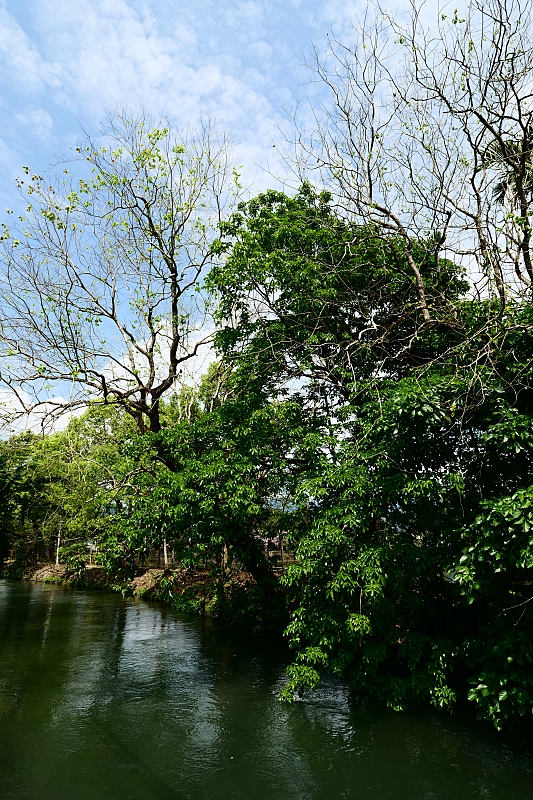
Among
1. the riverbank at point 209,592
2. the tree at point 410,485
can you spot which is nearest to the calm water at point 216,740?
the tree at point 410,485

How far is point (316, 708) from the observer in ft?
25.7

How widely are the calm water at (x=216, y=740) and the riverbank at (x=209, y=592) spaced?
1665 mm

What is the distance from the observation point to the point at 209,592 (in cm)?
1616

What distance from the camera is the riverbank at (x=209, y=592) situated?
41.0 ft

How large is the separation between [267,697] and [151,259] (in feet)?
31.1

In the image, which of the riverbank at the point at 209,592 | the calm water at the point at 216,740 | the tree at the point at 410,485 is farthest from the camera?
the riverbank at the point at 209,592

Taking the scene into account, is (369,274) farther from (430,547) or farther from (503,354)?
(430,547)

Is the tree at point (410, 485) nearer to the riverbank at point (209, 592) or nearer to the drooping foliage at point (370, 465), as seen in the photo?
the drooping foliage at point (370, 465)

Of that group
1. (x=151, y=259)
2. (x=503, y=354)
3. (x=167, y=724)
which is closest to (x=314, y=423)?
(x=503, y=354)

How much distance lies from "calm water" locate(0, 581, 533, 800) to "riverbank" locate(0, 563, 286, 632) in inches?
65.5

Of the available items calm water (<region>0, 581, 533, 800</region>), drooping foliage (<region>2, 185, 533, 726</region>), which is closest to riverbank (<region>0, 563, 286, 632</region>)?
drooping foliage (<region>2, 185, 533, 726</region>)

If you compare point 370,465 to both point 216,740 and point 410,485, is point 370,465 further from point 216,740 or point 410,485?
A: point 216,740

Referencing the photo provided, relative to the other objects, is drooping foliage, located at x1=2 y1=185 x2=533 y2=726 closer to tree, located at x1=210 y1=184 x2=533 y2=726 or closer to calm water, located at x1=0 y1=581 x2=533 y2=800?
tree, located at x1=210 y1=184 x2=533 y2=726

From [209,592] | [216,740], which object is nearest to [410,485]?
[216,740]
